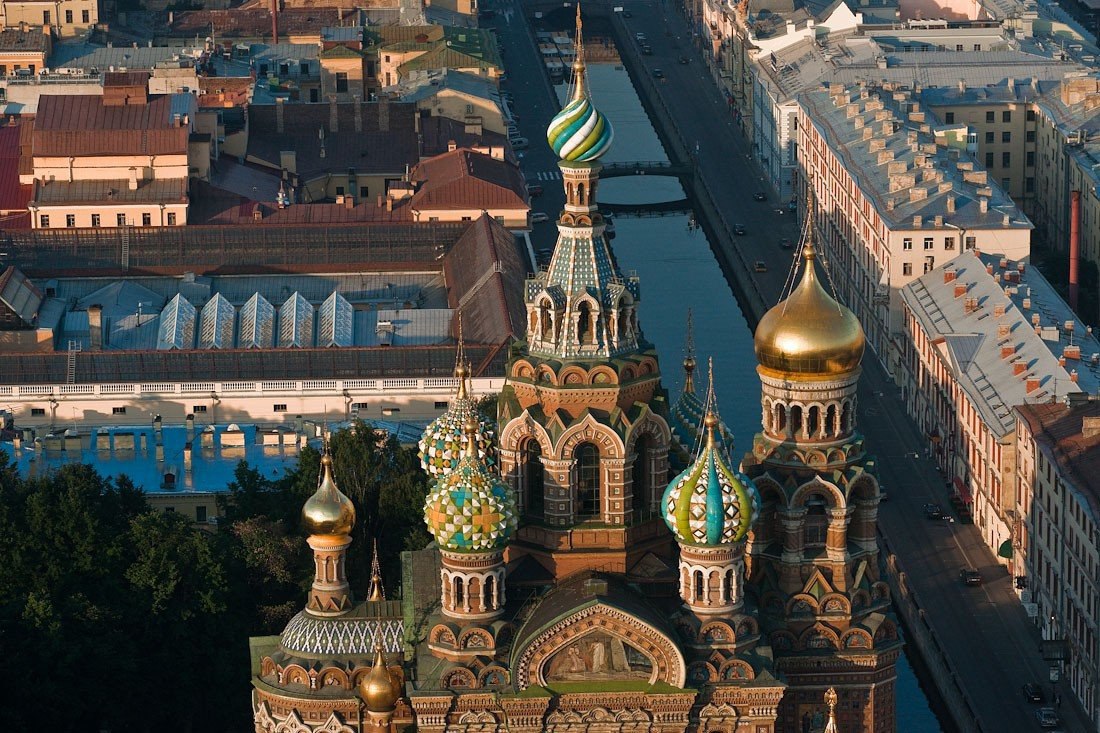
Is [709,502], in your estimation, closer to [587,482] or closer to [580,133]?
[587,482]

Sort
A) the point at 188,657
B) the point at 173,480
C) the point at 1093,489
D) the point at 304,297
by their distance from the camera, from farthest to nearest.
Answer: the point at 304,297 < the point at 173,480 < the point at 1093,489 < the point at 188,657

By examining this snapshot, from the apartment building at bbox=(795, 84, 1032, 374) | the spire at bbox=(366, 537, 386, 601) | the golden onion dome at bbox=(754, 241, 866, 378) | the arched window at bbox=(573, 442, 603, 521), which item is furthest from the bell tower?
the apartment building at bbox=(795, 84, 1032, 374)

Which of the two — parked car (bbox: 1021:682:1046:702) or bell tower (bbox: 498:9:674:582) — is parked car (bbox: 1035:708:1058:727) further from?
bell tower (bbox: 498:9:674:582)

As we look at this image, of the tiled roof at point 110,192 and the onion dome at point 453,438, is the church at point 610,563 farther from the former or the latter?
the tiled roof at point 110,192

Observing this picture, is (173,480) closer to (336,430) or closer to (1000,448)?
(336,430)

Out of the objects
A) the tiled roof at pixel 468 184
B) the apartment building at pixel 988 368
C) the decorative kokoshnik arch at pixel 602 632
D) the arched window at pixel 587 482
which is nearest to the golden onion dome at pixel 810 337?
the arched window at pixel 587 482

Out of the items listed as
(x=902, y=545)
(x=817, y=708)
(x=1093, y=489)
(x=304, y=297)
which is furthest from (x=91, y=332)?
(x=817, y=708)
